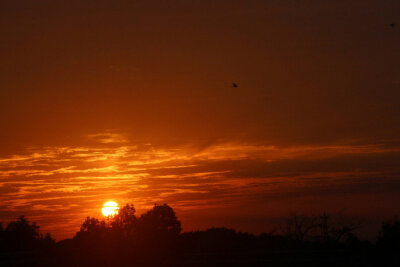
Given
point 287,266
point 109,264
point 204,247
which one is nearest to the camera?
point 287,266

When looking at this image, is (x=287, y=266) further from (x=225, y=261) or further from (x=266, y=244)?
(x=266, y=244)

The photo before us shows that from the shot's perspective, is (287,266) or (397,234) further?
(397,234)

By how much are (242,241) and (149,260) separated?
731 cm

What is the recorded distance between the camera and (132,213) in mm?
50031

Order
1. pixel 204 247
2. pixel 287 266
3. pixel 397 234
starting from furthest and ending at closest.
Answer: pixel 397 234 → pixel 204 247 → pixel 287 266

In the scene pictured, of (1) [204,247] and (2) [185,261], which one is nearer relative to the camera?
(2) [185,261]

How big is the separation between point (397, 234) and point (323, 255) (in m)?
13.6

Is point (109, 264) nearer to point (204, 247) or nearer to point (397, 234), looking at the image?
point (204, 247)

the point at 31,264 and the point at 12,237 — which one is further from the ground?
the point at 12,237

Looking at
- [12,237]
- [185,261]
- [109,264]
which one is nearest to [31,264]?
[109,264]

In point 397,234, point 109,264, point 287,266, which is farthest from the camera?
point 397,234

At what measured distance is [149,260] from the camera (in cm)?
1923

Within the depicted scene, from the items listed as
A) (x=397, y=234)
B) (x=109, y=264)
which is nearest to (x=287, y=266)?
(x=109, y=264)

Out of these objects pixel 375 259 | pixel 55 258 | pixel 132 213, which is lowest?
pixel 375 259
